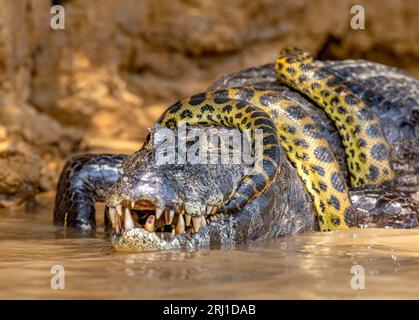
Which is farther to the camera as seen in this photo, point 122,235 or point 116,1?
point 116,1

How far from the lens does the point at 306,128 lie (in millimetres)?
7191

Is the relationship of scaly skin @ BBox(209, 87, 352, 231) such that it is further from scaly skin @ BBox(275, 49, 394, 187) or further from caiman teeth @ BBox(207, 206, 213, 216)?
caiman teeth @ BBox(207, 206, 213, 216)

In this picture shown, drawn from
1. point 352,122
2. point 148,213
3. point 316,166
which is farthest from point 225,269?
point 352,122

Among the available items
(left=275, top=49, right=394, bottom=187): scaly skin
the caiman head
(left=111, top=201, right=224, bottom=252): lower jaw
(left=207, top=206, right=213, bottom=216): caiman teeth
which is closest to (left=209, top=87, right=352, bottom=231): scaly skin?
(left=275, top=49, right=394, bottom=187): scaly skin

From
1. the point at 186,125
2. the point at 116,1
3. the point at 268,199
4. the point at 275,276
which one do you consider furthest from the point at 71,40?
the point at 275,276

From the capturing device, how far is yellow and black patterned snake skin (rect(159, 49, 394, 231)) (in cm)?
638

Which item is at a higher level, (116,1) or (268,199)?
(116,1)

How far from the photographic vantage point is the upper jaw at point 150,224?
4961 millimetres

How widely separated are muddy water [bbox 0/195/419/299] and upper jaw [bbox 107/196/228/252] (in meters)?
0.12

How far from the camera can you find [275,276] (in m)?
4.07

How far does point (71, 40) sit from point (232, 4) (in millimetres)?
4073

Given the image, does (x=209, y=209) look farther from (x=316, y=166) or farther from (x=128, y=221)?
(x=316, y=166)
